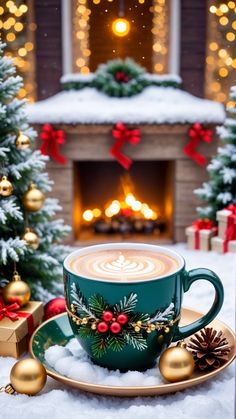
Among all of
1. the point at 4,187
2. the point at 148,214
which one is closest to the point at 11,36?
the point at 148,214

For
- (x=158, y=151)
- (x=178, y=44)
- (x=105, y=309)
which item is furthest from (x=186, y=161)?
(x=105, y=309)

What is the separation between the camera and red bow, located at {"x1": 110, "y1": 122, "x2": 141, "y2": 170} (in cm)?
186

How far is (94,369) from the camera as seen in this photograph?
64cm

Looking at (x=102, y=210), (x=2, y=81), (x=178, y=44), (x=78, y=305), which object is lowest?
(x=102, y=210)

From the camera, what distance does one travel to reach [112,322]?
609 millimetres

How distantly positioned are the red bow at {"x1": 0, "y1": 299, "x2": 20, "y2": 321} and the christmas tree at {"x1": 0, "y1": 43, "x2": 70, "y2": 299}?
0.26 ft

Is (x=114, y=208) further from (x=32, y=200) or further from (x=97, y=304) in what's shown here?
(x=97, y=304)

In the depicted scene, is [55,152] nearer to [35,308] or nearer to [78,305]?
[35,308]

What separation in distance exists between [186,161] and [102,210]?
20.8 inches

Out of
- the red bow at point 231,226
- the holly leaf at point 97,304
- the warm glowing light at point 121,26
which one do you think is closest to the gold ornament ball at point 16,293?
the holly leaf at point 97,304

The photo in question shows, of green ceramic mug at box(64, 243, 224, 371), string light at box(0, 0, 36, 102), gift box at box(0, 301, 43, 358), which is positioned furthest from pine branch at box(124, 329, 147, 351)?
string light at box(0, 0, 36, 102)

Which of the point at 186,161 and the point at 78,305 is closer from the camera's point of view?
the point at 78,305

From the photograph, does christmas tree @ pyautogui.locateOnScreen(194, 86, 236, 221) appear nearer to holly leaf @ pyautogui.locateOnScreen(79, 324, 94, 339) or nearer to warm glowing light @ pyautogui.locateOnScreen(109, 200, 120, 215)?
warm glowing light @ pyautogui.locateOnScreen(109, 200, 120, 215)

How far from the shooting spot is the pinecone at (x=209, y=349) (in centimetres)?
66
